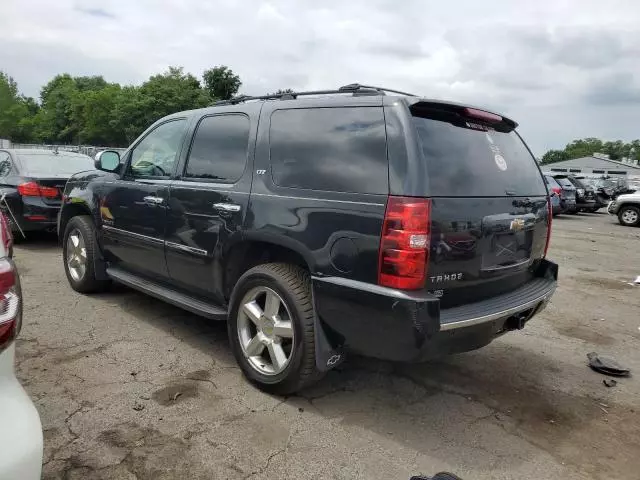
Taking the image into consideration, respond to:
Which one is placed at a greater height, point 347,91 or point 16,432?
point 347,91

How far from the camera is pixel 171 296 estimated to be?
13.3 feet

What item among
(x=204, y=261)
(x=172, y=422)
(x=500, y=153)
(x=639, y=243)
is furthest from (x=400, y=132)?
(x=639, y=243)

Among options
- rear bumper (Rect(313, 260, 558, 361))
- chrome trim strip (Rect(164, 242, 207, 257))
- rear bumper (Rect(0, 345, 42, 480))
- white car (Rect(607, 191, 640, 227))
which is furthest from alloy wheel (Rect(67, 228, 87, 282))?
white car (Rect(607, 191, 640, 227))

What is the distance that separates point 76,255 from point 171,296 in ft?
6.16

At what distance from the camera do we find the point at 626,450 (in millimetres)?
2941

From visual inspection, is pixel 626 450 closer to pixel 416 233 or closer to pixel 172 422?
pixel 416 233

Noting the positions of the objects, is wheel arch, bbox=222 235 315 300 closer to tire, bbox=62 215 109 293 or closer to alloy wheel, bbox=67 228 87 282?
tire, bbox=62 215 109 293

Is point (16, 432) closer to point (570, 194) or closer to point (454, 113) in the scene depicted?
point (454, 113)

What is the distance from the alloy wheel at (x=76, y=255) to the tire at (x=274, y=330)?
2.46 meters

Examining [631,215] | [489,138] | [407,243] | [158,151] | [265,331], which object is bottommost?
[265,331]

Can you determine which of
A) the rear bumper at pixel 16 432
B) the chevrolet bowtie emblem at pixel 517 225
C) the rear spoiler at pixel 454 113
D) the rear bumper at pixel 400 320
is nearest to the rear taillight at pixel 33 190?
the rear bumper at pixel 400 320

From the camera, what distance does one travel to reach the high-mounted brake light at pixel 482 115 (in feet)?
10.4

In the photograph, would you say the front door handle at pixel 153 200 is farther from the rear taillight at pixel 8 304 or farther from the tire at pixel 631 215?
the tire at pixel 631 215

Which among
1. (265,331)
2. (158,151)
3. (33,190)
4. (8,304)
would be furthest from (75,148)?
(8,304)
